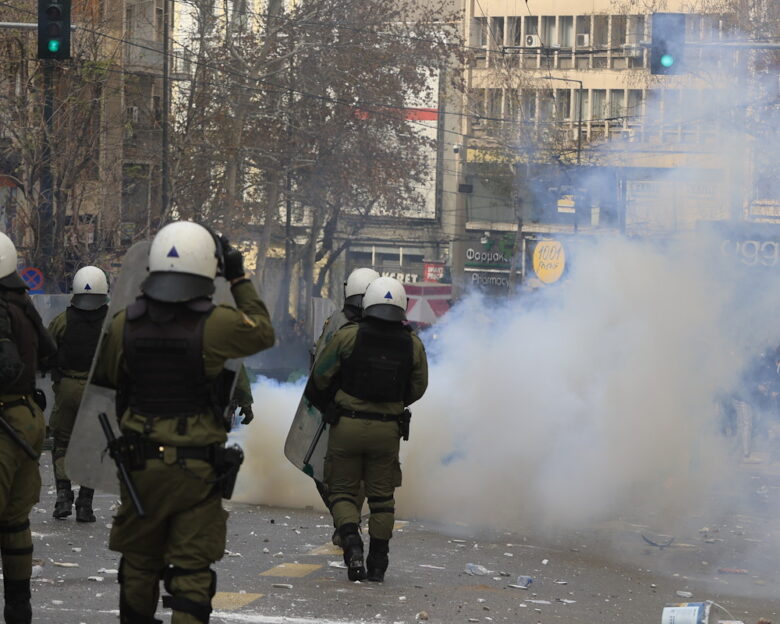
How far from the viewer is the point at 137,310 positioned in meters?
5.61

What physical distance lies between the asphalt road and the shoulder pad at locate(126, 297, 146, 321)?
1.98m

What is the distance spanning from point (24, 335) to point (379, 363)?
8.21ft

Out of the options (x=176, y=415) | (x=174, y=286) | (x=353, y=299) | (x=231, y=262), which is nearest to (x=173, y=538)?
(x=176, y=415)

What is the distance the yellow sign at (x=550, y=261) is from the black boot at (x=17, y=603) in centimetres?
847

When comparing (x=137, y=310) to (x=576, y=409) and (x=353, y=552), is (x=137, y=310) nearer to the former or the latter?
(x=353, y=552)

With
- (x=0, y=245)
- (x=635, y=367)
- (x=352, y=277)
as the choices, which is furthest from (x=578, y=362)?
(x=0, y=245)

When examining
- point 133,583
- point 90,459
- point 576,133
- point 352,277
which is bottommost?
point 133,583

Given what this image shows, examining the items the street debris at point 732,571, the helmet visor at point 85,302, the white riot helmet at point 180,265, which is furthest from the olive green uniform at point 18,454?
the street debris at point 732,571

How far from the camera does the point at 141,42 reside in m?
35.1

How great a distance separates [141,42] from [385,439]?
28.2 meters

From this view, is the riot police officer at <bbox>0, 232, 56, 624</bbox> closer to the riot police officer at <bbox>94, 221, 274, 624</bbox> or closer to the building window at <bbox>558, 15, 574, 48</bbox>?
the riot police officer at <bbox>94, 221, 274, 624</bbox>

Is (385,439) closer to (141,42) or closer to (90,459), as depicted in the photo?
(90,459)

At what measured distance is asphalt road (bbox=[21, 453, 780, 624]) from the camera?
24.5ft

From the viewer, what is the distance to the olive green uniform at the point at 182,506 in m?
5.51
